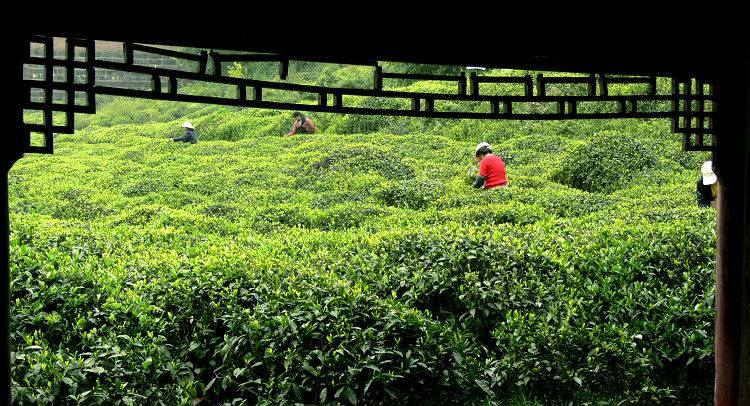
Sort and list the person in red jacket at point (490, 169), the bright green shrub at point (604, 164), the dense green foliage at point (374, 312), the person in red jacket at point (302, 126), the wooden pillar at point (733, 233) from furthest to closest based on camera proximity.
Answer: the person in red jacket at point (302, 126)
the bright green shrub at point (604, 164)
the person in red jacket at point (490, 169)
the dense green foliage at point (374, 312)
the wooden pillar at point (733, 233)

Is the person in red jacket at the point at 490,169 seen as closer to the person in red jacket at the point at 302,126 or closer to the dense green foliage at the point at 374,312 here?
the dense green foliage at the point at 374,312

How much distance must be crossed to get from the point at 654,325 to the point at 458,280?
6.45ft

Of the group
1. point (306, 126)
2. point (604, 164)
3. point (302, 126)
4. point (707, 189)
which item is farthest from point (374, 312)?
point (302, 126)

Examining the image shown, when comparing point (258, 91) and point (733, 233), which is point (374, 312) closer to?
point (258, 91)

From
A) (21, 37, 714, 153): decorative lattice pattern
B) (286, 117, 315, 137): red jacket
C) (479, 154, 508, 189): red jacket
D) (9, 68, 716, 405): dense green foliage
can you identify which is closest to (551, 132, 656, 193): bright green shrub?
(479, 154, 508, 189): red jacket

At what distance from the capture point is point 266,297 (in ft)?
22.7

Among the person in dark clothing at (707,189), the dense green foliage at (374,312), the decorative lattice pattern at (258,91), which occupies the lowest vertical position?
the dense green foliage at (374,312)

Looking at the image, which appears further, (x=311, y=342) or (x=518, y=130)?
(x=518, y=130)

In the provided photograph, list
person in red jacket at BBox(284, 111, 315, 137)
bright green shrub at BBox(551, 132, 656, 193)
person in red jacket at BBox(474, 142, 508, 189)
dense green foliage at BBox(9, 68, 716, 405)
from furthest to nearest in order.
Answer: person in red jacket at BBox(284, 111, 315, 137), bright green shrub at BBox(551, 132, 656, 193), person in red jacket at BBox(474, 142, 508, 189), dense green foliage at BBox(9, 68, 716, 405)

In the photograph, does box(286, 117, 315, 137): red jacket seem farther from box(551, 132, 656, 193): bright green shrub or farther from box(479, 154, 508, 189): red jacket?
box(479, 154, 508, 189): red jacket

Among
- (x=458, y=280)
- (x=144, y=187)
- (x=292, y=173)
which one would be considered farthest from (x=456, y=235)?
(x=144, y=187)

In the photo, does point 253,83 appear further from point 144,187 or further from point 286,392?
point 144,187

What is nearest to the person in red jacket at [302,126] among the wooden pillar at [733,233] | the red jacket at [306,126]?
the red jacket at [306,126]

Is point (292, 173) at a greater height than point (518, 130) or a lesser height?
lesser
